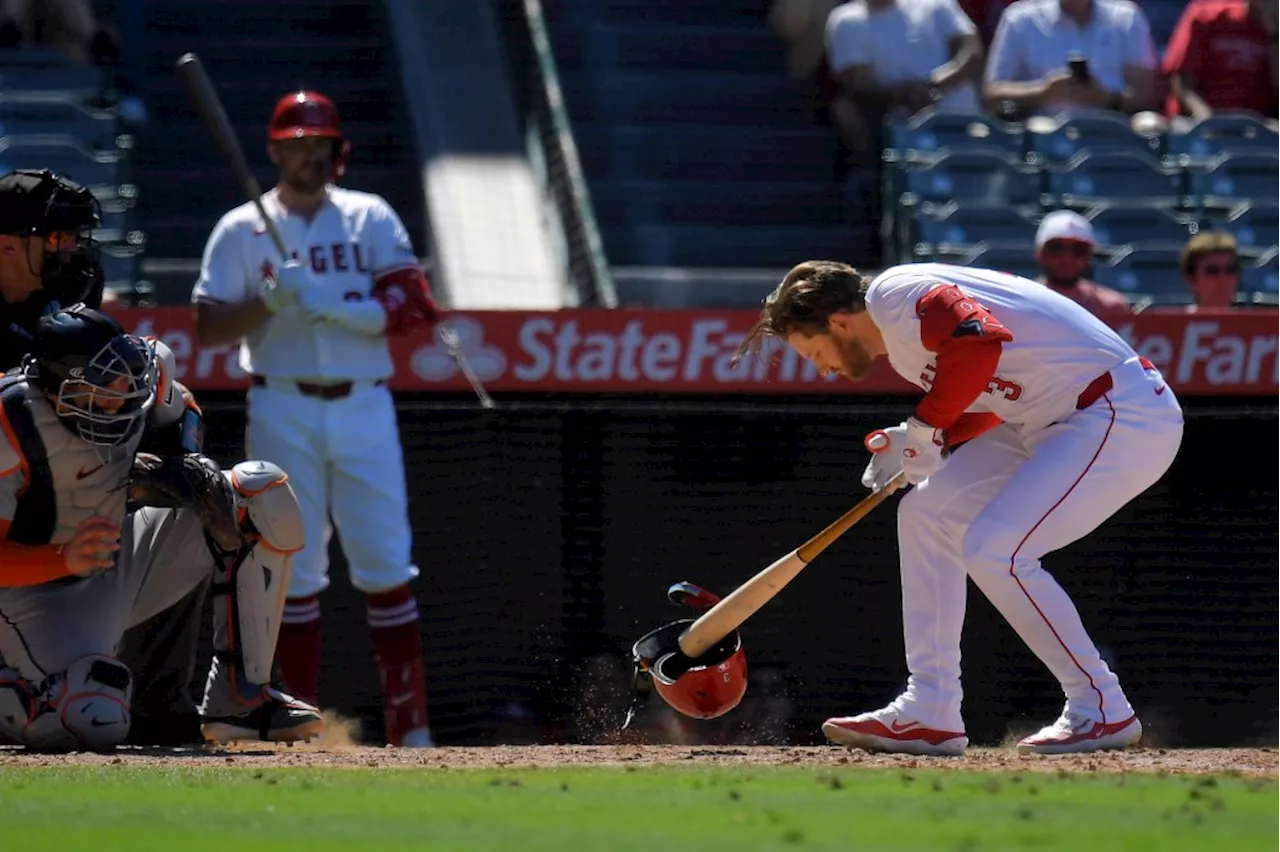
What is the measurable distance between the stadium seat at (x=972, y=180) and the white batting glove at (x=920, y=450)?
3866 mm

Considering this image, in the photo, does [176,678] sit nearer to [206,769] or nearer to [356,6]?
[206,769]

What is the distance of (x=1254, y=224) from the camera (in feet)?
31.3

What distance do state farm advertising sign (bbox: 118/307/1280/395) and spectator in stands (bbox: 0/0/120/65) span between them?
2.72m

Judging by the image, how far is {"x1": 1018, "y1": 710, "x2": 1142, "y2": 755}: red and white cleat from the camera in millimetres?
5629

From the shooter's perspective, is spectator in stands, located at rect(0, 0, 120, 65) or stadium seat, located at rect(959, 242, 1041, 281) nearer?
stadium seat, located at rect(959, 242, 1041, 281)

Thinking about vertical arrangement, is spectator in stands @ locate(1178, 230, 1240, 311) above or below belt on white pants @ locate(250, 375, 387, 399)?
below

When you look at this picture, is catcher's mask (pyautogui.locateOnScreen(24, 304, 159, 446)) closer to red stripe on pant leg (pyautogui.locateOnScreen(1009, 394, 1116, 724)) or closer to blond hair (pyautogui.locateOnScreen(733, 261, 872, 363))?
blond hair (pyautogui.locateOnScreen(733, 261, 872, 363))

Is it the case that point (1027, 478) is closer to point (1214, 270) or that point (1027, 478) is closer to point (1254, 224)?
point (1214, 270)

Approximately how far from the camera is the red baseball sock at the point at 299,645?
7.13m

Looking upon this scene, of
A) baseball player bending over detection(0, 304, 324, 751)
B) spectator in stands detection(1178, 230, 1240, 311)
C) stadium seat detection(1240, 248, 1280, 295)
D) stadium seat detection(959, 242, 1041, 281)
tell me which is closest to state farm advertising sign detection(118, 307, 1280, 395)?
spectator in stands detection(1178, 230, 1240, 311)

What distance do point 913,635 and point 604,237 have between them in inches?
174

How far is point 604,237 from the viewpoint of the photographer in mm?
9766

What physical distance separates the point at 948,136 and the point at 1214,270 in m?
1.57

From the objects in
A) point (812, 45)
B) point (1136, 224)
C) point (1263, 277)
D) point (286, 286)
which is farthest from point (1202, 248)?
point (286, 286)
